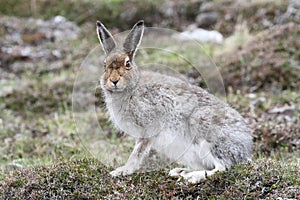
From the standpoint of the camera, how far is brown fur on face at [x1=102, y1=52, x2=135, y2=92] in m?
6.25

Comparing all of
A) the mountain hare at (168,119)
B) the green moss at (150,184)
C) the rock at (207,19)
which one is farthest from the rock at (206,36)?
the green moss at (150,184)

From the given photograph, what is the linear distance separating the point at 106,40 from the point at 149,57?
6834 mm

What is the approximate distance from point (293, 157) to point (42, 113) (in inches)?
233

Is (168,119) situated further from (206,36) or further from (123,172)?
(206,36)

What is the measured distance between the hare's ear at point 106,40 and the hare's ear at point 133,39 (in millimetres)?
151

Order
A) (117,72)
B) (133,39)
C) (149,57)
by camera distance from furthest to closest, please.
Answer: (149,57), (133,39), (117,72)

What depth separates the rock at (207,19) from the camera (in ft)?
56.3

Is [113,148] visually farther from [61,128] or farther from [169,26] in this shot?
[169,26]

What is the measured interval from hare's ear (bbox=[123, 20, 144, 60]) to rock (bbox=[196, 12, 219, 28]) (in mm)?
10972

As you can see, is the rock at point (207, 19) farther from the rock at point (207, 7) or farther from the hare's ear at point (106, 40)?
the hare's ear at point (106, 40)

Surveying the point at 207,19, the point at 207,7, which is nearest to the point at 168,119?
the point at 207,19

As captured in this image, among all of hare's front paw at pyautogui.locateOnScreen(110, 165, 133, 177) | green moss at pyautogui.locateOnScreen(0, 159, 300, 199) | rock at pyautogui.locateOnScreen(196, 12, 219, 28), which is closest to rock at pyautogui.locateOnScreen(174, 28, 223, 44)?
rock at pyautogui.locateOnScreen(196, 12, 219, 28)

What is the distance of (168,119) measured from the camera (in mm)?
6605

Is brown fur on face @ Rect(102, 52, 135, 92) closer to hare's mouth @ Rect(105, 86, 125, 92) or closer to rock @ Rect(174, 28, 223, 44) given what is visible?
hare's mouth @ Rect(105, 86, 125, 92)
